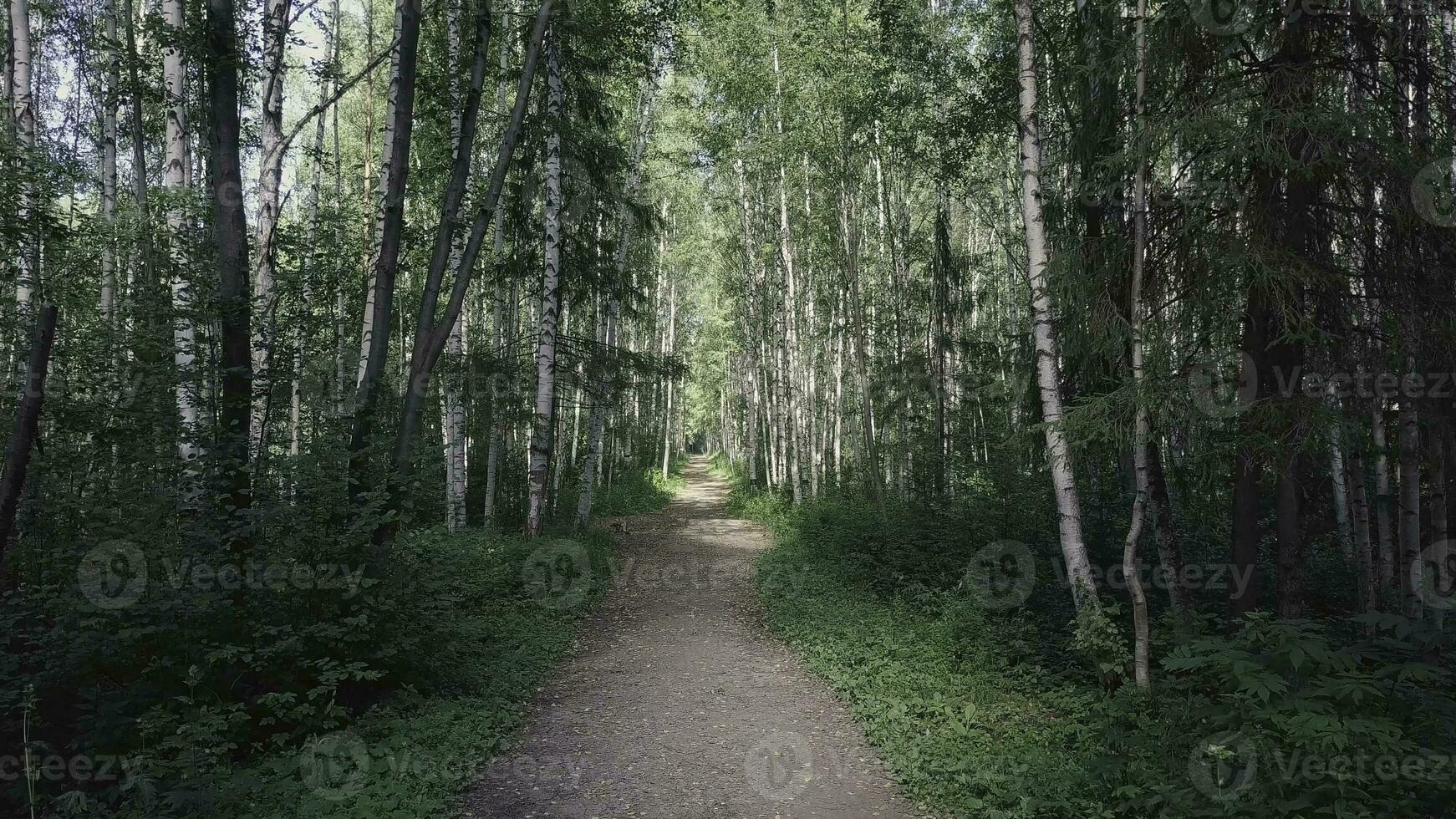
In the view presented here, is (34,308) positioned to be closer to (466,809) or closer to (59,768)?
(59,768)

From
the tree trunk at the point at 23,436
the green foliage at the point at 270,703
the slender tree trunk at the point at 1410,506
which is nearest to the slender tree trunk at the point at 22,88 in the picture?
the green foliage at the point at 270,703

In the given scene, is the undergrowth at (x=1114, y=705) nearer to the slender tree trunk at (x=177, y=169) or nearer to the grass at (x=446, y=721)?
the grass at (x=446, y=721)

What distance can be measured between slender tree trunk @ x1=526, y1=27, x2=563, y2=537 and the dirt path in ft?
9.69

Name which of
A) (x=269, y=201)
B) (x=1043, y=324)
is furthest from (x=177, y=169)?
(x=1043, y=324)

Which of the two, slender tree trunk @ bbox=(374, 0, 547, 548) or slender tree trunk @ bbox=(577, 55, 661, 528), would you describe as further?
slender tree trunk @ bbox=(577, 55, 661, 528)

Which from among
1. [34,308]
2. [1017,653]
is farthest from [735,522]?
[34,308]

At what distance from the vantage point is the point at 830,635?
843 cm

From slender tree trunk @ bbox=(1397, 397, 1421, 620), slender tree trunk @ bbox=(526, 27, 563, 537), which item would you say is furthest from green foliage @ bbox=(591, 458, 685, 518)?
slender tree trunk @ bbox=(1397, 397, 1421, 620)

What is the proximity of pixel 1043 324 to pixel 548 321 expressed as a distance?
860 cm

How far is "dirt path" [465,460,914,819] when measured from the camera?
4.86m

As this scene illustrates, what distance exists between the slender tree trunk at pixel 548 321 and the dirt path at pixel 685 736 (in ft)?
9.69

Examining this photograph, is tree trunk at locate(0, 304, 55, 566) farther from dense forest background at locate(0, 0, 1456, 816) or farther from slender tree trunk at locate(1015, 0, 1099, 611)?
slender tree trunk at locate(1015, 0, 1099, 611)

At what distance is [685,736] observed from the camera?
6.07m

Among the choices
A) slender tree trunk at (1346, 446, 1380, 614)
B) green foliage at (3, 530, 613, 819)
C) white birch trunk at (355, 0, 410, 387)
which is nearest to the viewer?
green foliage at (3, 530, 613, 819)
